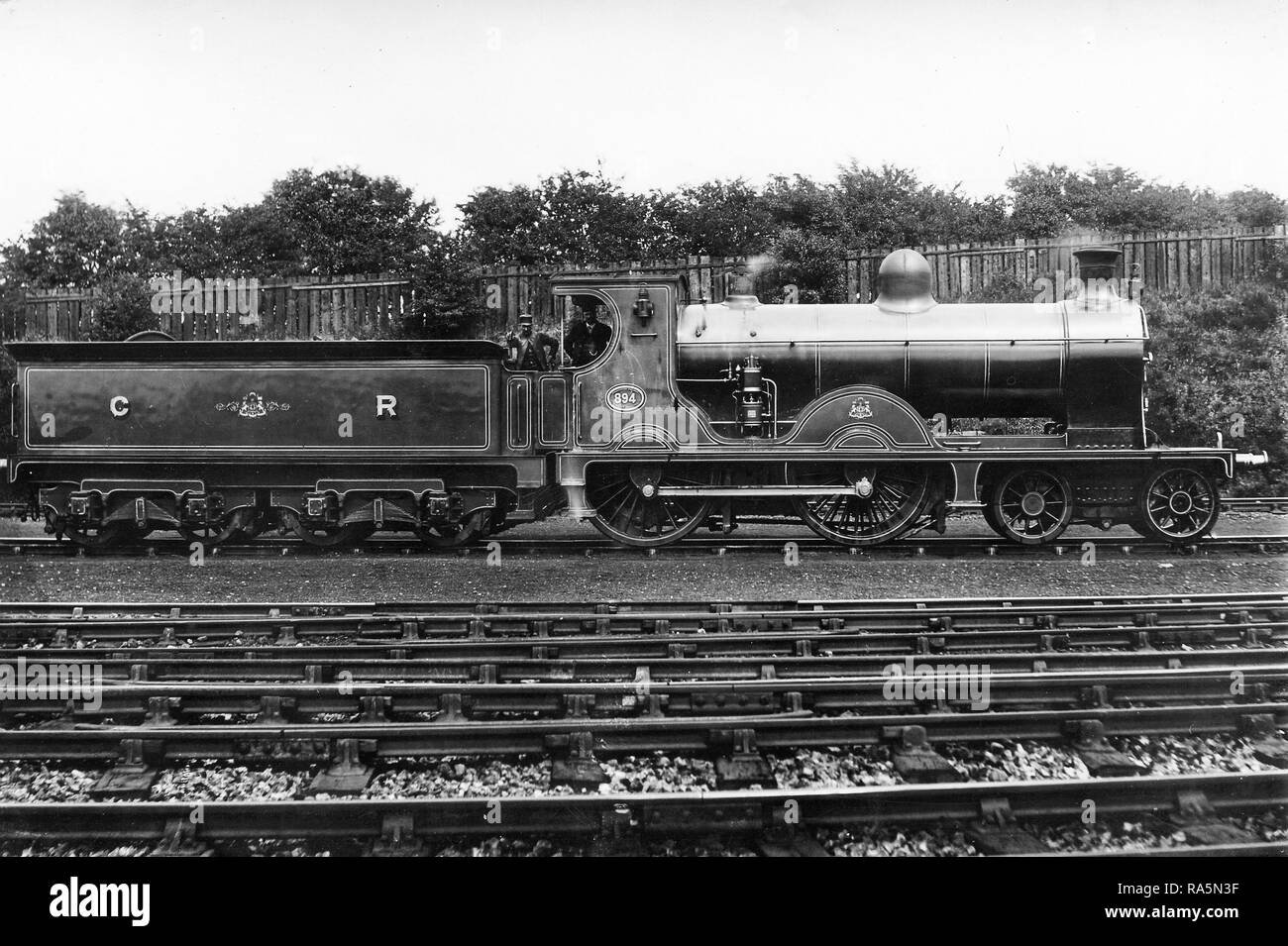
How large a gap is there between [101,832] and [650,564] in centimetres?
540

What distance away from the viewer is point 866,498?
9.34m

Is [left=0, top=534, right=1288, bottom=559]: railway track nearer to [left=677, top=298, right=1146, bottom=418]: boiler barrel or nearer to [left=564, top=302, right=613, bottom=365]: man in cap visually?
[left=677, top=298, right=1146, bottom=418]: boiler barrel

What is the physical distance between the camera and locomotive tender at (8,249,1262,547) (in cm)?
905

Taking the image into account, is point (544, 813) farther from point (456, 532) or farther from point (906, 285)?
point (906, 285)

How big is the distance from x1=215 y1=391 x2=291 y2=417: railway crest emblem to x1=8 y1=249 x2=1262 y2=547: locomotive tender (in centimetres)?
3

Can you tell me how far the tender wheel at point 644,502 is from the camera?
920 cm

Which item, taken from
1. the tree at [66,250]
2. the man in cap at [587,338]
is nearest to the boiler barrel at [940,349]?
the man in cap at [587,338]

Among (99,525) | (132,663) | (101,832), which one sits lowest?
(101,832)

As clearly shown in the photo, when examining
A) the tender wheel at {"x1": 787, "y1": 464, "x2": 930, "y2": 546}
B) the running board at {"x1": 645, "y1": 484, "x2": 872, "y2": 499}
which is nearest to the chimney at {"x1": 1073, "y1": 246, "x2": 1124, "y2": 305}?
the tender wheel at {"x1": 787, "y1": 464, "x2": 930, "y2": 546}

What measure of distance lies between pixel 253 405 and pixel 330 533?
159 cm

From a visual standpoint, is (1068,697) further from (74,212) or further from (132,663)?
(74,212)
